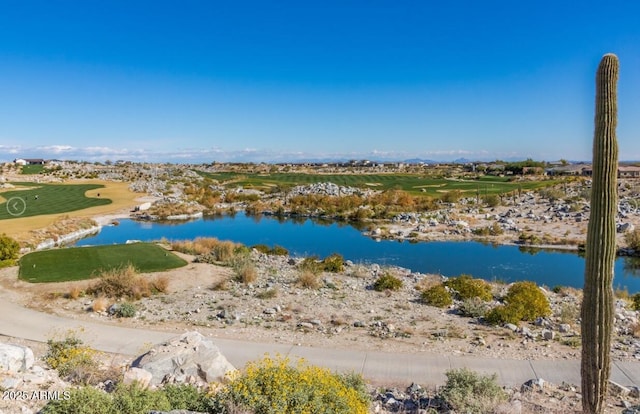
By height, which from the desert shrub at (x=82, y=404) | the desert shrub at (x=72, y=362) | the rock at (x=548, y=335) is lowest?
the rock at (x=548, y=335)

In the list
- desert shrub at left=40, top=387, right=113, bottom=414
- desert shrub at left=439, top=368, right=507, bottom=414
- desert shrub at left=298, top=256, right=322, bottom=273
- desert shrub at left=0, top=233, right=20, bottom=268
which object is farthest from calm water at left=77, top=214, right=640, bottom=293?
desert shrub at left=40, top=387, right=113, bottom=414

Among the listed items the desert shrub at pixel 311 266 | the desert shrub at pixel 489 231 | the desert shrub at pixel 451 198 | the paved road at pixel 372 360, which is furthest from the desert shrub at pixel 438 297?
the desert shrub at pixel 451 198

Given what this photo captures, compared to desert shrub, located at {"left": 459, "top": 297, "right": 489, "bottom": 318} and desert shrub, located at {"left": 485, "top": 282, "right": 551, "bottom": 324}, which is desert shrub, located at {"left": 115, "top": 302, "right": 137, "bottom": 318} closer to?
desert shrub, located at {"left": 459, "top": 297, "right": 489, "bottom": 318}

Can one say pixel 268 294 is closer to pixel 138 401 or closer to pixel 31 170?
pixel 138 401

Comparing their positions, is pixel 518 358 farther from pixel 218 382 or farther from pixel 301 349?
pixel 218 382

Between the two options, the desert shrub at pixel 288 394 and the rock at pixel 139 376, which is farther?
the rock at pixel 139 376

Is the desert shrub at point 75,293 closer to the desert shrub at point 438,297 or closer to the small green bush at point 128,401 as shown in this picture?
the small green bush at point 128,401

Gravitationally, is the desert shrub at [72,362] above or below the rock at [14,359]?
below
